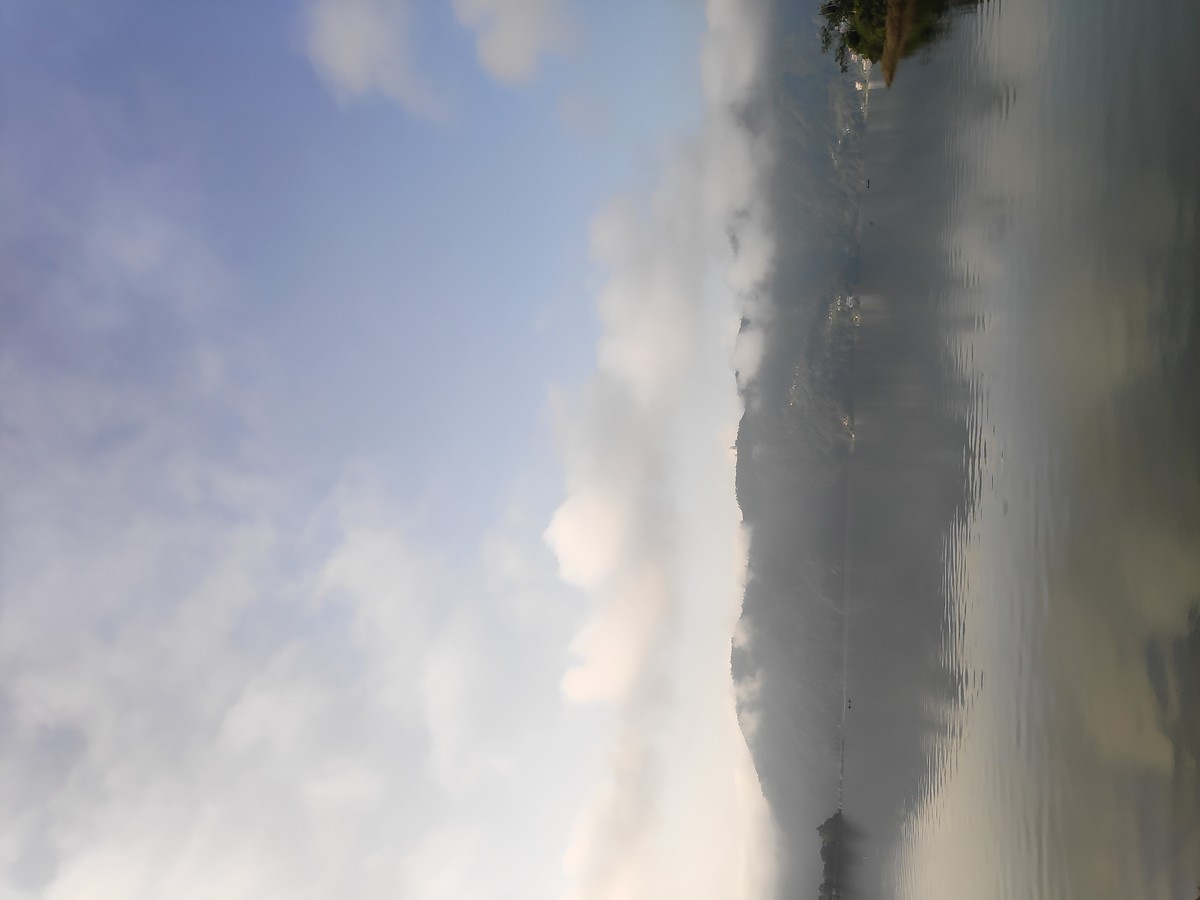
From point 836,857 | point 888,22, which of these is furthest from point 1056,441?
point 836,857

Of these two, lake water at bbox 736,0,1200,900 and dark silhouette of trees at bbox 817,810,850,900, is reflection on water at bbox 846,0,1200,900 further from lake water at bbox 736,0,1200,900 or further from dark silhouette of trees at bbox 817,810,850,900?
dark silhouette of trees at bbox 817,810,850,900

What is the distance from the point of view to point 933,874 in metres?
7.93

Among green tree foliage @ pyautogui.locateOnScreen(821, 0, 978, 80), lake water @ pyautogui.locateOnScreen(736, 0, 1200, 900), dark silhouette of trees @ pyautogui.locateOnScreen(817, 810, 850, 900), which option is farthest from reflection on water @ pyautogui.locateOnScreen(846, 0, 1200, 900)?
dark silhouette of trees @ pyautogui.locateOnScreen(817, 810, 850, 900)

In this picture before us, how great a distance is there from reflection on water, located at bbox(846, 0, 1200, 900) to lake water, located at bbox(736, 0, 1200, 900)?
2cm

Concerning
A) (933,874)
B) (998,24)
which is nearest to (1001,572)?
(933,874)

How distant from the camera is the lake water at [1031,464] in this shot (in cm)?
383

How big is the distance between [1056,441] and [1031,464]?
45 centimetres

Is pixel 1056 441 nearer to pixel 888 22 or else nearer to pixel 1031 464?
pixel 1031 464

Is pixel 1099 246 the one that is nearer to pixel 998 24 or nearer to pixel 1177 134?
pixel 1177 134

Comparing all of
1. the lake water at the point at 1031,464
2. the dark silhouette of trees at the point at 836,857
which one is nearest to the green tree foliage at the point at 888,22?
the lake water at the point at 1031,464

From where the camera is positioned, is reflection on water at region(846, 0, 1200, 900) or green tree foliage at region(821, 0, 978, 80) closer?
reflection on water at region(846, 0, 1200, 900)

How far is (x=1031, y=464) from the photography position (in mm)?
5496

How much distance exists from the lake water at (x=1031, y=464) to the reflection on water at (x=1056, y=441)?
0.07 feet

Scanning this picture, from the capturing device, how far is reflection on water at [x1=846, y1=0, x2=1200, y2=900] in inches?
149
